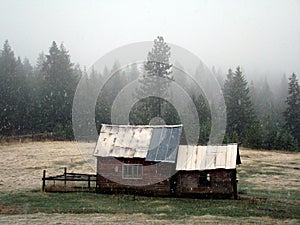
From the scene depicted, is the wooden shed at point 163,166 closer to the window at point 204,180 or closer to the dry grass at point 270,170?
the window at point 204,180

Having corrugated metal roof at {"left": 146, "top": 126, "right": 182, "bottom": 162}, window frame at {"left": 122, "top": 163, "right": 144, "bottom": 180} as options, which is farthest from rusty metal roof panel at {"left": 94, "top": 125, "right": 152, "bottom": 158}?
window frame at {"left": 122, "top": 163, "right": 144, "bottom": 180}

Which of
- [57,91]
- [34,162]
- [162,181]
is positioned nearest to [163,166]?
[162,181]

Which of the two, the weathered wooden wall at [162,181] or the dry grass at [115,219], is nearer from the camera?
the dry grass at [115,219]

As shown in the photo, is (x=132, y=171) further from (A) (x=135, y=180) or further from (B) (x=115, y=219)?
(B) (x=115, y=219)

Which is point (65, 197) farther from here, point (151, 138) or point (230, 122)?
point (230, 122)

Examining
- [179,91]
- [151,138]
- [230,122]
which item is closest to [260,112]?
[179,91]

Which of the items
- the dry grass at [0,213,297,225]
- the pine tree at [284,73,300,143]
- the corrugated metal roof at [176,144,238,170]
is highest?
the pine tree at [284,73,300,143]

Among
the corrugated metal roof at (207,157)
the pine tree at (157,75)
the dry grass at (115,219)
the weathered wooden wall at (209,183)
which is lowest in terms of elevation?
the dry grass at (115,219)

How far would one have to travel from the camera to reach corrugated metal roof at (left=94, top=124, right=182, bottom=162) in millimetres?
29694

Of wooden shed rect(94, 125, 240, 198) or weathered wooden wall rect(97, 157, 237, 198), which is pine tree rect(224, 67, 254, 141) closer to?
wooden shed rect(94, 125, 240, 198)

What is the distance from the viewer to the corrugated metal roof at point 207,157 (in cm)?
2841

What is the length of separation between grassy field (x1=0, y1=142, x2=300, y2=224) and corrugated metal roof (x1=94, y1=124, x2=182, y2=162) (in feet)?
11.0

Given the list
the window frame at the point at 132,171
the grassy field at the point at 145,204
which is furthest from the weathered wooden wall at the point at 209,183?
the window frame at the point at 132,171

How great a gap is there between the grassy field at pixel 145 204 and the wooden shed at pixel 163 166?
4.82 ft
